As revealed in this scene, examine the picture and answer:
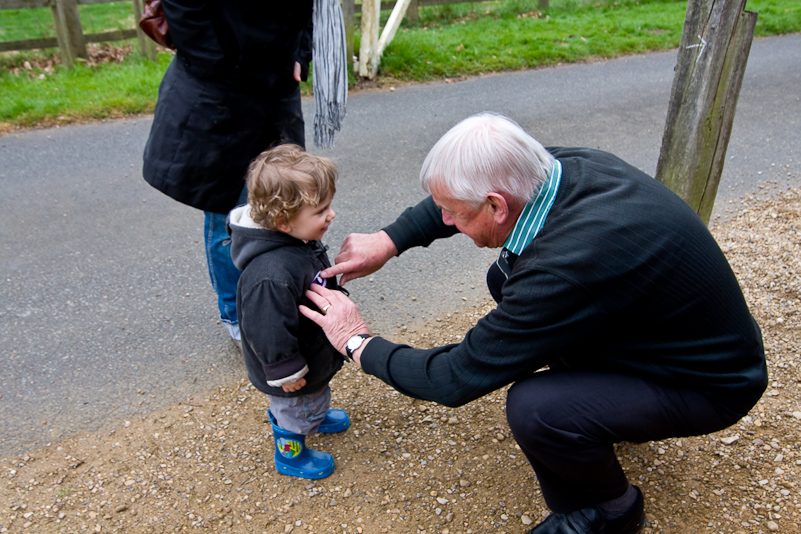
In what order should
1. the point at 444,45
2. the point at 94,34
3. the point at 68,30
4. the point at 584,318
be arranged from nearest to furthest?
the point at 584,318, the point at 68,30, the point at 94,34, the point at 444,45

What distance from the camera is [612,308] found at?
1.68 metres

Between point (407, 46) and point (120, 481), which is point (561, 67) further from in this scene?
point (120, 481)

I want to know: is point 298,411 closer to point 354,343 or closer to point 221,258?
point 354,343

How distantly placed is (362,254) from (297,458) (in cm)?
78

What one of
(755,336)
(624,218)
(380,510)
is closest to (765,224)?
(755,336)

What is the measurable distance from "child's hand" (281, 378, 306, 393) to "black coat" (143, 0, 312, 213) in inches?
35.7

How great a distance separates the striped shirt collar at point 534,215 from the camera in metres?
1.79

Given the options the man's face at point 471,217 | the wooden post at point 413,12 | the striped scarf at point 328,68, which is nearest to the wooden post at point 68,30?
the wooden post at point 413,12

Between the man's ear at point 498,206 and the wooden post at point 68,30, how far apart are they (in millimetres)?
6711

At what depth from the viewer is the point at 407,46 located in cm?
711

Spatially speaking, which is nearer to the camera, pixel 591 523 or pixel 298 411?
pixel 591 523

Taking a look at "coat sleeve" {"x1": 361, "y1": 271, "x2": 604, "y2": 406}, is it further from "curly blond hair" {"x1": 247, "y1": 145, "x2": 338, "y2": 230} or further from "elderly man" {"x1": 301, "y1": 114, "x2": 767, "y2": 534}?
"curly blond hair" {"x1": 247, "y1": 145, "x2": 338, "y2": 230}

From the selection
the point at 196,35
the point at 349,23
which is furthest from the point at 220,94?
the point at 349,23

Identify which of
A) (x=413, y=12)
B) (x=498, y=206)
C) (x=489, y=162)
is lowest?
(x=413, y=12)
